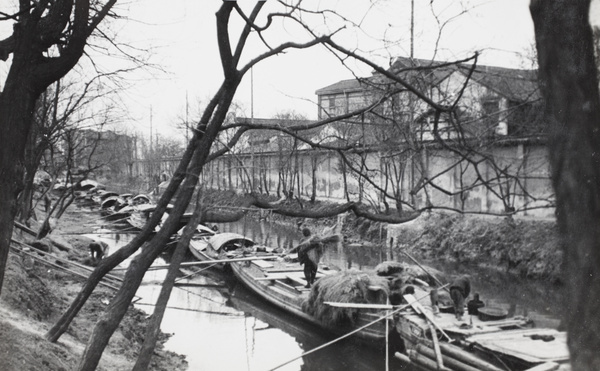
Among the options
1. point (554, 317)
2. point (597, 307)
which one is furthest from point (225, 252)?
point (597, 307)

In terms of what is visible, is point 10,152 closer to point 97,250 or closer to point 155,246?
point 155,246

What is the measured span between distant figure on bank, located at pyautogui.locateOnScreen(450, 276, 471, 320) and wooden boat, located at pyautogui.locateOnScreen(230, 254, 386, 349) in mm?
1878

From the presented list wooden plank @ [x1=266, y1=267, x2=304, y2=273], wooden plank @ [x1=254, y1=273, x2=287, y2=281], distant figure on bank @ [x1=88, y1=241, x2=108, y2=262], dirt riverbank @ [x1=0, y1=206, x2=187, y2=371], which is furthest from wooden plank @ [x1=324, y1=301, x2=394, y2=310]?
distant figure on bank @ [x1=88, y1=241, x2=108, y2=262]

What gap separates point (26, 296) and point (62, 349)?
213 centimetres

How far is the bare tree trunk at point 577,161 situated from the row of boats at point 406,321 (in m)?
5.07

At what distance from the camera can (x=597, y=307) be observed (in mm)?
1509

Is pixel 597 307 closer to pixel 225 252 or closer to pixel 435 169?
pixel 225 252

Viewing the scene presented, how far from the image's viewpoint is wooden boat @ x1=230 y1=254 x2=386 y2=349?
40.4 ft

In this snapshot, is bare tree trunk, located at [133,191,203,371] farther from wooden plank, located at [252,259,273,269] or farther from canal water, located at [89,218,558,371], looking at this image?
Result: wooden plank, located at [252,259,273,269]

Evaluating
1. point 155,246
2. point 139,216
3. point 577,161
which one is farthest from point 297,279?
point 139,216

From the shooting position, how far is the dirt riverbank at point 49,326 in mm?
6238

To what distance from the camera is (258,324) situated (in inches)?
594

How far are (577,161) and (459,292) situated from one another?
384 inches

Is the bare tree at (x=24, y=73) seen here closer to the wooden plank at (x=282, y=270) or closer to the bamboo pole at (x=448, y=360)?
the bamboo pole at (x=448, y=360)
